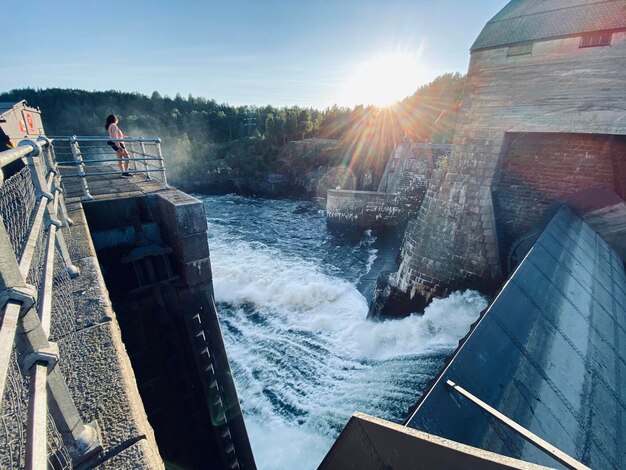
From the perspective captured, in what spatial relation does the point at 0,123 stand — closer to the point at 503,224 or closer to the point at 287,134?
the point at 503,224

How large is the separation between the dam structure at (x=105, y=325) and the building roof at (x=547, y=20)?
9468mm

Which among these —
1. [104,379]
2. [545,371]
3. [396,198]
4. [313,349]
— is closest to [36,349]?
[104,379]

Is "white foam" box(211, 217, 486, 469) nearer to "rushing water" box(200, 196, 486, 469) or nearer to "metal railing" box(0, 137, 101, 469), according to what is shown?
"rushing water" box(200, 196, 486, 469)

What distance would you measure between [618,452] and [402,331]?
5592mm

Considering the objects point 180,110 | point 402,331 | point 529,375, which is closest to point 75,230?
point 529,375

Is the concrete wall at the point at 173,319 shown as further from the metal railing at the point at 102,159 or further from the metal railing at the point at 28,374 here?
the metal railing at the point at 28,374

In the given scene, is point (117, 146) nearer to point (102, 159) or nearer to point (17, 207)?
point (102, 159)

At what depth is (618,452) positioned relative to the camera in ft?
10.1

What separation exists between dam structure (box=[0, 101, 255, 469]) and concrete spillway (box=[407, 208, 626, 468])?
6.87 feet

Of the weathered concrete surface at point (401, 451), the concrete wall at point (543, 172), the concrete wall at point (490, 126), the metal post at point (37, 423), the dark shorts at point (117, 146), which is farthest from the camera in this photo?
the concrete wall at point (543, 172)

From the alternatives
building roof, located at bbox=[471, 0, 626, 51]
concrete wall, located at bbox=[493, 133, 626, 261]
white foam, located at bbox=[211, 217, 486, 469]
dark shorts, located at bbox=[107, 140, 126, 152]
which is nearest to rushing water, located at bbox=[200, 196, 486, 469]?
white foam, located at bbox=[211, 217, 486, 469]

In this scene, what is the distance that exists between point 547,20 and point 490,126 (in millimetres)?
2775

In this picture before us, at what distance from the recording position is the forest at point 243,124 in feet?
108

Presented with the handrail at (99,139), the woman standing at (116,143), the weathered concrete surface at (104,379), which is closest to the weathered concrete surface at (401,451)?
the weathered concrete surface at (104,379)
